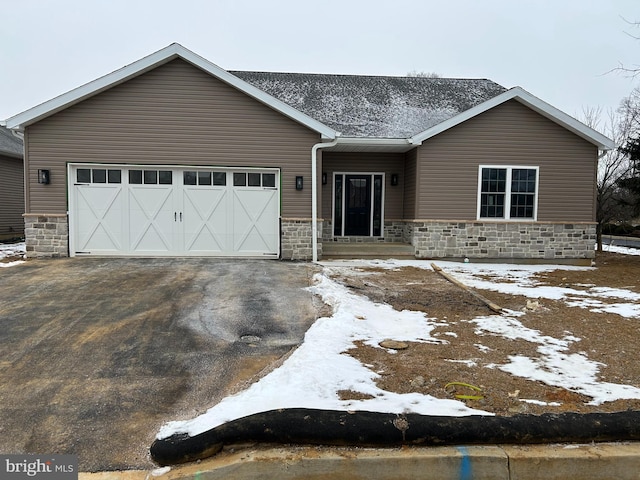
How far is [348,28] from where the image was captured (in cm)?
3053

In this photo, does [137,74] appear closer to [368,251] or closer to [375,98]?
[375,98]

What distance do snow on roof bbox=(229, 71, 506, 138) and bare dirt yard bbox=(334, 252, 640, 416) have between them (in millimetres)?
5511

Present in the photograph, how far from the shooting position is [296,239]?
10.8 metres

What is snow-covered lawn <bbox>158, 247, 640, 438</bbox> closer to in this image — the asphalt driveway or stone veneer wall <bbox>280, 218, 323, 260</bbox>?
the asphalt driveway

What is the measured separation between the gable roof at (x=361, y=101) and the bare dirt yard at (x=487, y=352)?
4.84 m

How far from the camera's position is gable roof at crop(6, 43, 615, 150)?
9852 millimetres

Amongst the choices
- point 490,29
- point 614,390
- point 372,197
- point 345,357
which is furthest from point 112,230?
point 490,29

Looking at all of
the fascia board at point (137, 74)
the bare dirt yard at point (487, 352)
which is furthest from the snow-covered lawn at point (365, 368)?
the fascia board at point (137, 74)

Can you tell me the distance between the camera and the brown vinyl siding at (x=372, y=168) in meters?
12.7

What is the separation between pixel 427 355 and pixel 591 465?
5.88ft

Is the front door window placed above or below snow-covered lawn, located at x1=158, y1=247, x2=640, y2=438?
above

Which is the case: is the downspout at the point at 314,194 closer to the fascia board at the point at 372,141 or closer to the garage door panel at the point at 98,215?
the fascia board at the point at 372,141

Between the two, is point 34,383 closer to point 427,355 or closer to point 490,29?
point 427,355

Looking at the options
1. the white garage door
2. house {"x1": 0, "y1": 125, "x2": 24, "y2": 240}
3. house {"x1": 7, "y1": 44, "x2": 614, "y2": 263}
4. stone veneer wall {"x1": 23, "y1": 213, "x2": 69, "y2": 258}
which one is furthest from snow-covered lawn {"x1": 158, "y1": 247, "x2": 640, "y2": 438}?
house {"x1": 0, "y1": 125, "x2": 24, "y2": 240}
